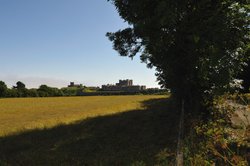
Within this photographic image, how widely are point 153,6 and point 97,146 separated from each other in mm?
8294

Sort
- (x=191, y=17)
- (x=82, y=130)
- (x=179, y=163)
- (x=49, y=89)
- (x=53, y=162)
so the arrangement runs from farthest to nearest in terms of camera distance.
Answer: (x=49, y=89) → (x=82, y=130) → (x=191, y=17) → (x=53, y=162) → (x=179, y=163)

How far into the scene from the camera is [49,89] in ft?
363

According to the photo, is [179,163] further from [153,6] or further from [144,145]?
[153,6]

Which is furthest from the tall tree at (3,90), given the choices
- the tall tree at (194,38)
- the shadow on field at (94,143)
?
the tall tree at (194,38)

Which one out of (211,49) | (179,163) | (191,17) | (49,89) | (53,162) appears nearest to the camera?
(179,163)

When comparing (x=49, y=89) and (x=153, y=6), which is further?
(x=49, y=89)

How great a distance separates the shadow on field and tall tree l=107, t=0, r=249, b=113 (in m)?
3.51

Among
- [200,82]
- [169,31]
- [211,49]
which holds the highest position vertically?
[169,31]

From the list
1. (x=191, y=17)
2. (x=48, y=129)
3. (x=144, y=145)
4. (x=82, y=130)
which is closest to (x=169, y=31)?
(x=191, y=17)

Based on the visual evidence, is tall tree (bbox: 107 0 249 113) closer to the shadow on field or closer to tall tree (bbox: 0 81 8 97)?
the shadow on field

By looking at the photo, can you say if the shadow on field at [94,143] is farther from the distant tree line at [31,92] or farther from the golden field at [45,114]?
the distant tree line at [31,92]

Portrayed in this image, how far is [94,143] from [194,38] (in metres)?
7.95

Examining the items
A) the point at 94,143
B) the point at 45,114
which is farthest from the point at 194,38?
the point at 45,114

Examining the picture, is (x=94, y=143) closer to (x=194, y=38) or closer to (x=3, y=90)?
(x=194, y=38)
